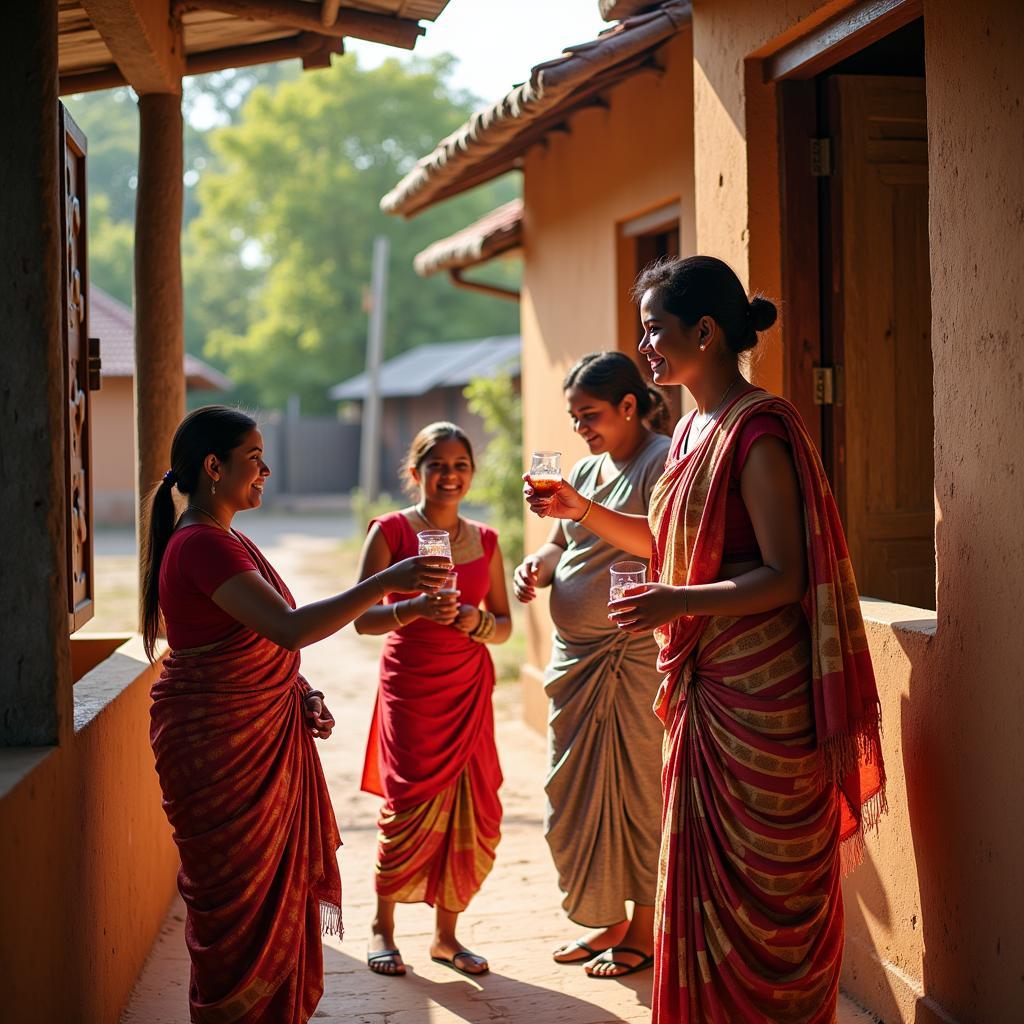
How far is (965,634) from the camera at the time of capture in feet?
10.9

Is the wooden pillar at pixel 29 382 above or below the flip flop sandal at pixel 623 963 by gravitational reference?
above

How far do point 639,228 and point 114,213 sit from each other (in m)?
61.7

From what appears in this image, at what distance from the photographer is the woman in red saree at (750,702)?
3.09 meters

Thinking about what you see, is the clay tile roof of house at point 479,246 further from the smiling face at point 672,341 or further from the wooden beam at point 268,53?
the smiling face at point 672,341

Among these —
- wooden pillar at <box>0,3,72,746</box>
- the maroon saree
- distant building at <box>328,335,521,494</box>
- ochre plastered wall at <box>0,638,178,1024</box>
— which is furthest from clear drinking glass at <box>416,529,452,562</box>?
distant building at <box>328,335,521,494</box>

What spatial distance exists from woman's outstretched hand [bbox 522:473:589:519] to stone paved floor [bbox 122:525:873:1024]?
1.63 m

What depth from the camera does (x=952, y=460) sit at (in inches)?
134

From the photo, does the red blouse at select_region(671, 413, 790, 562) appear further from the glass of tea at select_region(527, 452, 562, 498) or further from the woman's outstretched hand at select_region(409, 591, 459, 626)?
the woman's outstretched hand at select_region(409, 591, 459, 626)

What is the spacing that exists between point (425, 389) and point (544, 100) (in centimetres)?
2564

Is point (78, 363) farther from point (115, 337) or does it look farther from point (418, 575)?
point (115, 337)

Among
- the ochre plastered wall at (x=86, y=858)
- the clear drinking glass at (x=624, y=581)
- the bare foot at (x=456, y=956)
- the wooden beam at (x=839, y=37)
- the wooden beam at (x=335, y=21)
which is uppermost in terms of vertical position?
the wooden beam at (x=335, y=21)

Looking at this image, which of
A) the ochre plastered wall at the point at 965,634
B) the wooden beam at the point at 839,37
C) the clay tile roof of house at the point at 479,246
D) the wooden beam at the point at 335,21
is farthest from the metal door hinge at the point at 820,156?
the clay tile roof of house at the point at 479,246

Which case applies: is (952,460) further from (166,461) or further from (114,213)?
(114,213)

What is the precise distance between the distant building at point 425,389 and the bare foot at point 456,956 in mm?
25295
